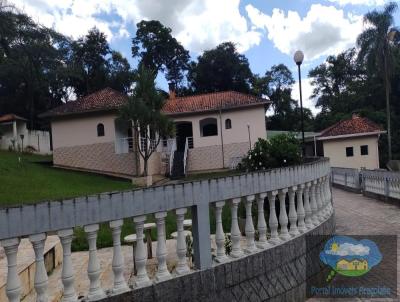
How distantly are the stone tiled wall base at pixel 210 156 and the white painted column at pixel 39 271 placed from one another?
23.5 m

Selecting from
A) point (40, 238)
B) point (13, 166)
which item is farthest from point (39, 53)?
point (40, 238)

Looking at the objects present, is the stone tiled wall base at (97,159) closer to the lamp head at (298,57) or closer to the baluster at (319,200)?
the lamp head at (298,57)

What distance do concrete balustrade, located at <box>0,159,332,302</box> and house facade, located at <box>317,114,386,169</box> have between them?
24396 mm

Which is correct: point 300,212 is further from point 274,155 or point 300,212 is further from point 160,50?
point 160,50

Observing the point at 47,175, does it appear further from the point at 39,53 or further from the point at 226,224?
the point at 39,53

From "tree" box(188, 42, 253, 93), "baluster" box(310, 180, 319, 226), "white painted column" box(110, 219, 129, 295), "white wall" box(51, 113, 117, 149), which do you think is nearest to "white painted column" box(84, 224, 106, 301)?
"white painted column" box(110, 219, 129, 295)

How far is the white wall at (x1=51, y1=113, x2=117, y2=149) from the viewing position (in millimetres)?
22750

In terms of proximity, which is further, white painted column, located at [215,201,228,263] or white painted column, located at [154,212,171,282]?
white painted column, located at [215,201,228,263]

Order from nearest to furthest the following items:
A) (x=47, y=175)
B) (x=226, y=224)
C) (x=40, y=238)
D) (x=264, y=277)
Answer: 1. (x=40, y=238)
2. (x=264, y=277)
3. (x=226, y=224)
4. (x=47, y=175)

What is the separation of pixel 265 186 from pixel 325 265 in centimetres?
173

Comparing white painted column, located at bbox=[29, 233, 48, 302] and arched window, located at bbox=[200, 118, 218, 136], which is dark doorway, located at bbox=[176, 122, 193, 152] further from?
white painted column, located at bbox=[29, 233, 48, 302]

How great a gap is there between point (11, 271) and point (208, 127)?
26.6 m

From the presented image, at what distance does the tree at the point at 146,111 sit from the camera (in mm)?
18609

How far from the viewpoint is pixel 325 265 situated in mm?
4922
